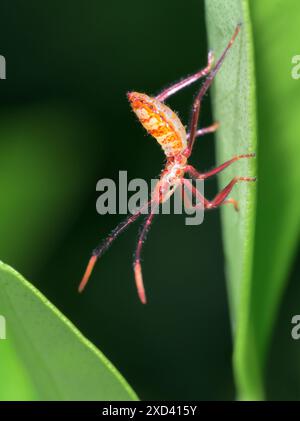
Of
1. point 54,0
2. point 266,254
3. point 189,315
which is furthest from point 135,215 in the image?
point 54,0

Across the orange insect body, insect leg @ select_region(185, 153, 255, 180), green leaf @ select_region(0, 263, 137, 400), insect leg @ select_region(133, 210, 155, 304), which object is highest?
the orange insect body

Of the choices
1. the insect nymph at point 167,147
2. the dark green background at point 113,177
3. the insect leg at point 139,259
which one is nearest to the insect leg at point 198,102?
the insect nymph at point 167,147

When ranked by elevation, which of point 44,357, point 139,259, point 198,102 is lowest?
point 44,357

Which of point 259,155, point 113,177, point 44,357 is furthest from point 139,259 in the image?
point 44,357

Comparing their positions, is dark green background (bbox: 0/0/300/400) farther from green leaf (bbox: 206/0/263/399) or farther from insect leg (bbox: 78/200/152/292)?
green leaf (bbox: 206/0/263/399)

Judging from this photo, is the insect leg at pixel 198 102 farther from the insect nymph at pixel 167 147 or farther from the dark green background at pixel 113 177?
the dark green background at pixel 113 177

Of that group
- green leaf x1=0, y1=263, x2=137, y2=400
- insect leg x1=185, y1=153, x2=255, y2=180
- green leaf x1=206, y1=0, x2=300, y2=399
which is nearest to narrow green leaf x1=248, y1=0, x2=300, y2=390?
green leaf x1=206, y1=0, x2=300, y2=399

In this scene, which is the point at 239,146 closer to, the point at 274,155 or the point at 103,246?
the point at 274,155
